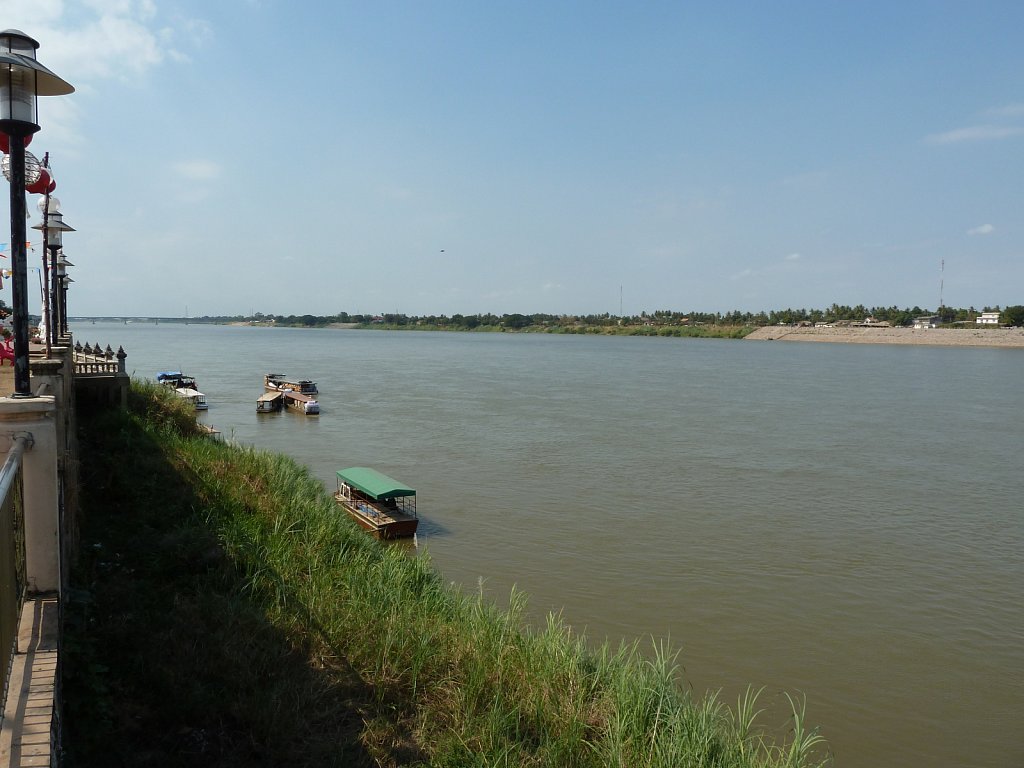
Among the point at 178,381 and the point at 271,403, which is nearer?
the point at 271,403

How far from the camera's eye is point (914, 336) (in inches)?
5531

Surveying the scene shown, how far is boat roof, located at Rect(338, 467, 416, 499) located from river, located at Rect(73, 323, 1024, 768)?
149 cm

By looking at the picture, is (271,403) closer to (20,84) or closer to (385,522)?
(385,522)

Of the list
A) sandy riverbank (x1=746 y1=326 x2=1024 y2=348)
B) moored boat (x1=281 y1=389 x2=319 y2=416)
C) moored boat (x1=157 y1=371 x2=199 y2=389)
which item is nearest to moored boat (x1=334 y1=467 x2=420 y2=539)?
moored boat (x1=281 y1=389 x2=319 y2=416)

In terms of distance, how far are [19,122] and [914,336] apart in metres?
158

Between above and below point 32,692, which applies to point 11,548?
above

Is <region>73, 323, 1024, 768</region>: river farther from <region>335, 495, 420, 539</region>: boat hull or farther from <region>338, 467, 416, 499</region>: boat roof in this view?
<region>338, 467, 416, 499</region>: boat roof

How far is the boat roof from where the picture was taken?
1928 cm

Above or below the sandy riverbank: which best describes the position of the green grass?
below

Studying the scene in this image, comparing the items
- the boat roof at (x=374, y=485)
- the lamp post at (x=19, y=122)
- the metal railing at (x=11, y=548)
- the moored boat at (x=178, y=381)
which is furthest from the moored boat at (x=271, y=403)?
the metal railing at (x=11, y=548)

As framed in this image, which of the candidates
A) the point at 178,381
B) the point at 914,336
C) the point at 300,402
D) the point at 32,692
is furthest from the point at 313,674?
the point at 914,336

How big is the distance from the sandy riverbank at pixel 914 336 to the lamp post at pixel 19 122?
495ft

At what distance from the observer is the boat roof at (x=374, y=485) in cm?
1928

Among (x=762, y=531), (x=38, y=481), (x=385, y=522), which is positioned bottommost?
(x=762, y=531)
